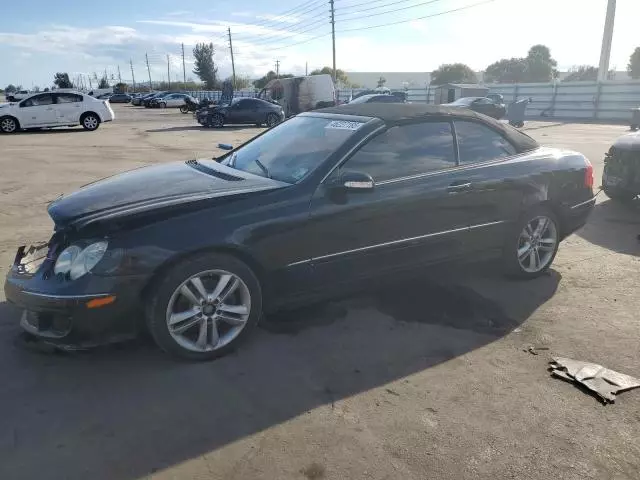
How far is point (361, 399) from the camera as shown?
9.89ft

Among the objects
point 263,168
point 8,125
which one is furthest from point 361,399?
point 8,125

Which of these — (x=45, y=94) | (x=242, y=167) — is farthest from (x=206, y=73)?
(x=242, y=167)

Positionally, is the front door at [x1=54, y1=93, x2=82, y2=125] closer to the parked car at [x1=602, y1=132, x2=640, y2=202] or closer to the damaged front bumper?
the parked car at [x1=602, y1=132, x2=640, y2=202]

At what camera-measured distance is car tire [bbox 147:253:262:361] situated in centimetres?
319

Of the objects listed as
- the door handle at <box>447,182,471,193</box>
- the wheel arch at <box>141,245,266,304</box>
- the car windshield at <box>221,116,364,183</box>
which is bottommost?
the wheel arch at <box>141,245,266,304</box>

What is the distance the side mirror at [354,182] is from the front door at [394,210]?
0.11 feet

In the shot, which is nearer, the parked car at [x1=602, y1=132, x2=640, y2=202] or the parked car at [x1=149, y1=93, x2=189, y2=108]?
the parked car at [x1=602, y1=132, x2=640, y2=202]

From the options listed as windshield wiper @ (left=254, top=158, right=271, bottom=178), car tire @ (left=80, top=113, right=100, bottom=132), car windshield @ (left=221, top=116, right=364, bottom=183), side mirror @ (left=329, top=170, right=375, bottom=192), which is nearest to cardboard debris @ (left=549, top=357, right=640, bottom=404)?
side mirror @ (left=329, top=170, right=375, bottom=192)

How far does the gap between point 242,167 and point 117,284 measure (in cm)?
158

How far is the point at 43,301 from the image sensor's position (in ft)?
10.1

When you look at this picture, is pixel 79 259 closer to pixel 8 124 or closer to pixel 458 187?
pixel 458 187

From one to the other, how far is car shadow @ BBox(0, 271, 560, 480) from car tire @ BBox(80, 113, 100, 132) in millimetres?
19872

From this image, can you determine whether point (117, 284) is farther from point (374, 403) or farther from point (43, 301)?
point (374, 403)

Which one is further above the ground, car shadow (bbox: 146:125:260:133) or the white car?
the white car
